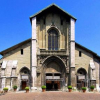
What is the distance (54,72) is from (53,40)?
220 inches

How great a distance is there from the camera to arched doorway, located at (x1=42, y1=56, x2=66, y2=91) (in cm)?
2716

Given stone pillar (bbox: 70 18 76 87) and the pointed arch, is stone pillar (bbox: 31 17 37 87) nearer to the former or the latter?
the pointed arch

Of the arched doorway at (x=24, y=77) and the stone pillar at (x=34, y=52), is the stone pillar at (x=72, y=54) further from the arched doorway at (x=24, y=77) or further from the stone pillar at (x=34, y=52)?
the arched doorway at (x=24, y=77)

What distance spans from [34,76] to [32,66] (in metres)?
1.65

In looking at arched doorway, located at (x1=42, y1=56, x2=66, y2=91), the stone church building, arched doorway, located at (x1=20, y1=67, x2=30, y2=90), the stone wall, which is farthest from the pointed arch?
arched doorway, located at (x1=20, y1=67, x2=30, y2=90)

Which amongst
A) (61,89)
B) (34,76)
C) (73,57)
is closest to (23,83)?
(34,76)

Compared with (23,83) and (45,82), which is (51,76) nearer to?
(45,82)

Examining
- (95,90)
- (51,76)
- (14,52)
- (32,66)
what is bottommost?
(95,90)

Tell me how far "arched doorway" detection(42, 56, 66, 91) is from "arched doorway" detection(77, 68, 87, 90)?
2559mm

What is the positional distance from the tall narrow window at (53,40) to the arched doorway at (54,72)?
78.1 inches

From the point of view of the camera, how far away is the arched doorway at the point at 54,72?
2716 centimetres

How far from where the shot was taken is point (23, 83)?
2712 cm

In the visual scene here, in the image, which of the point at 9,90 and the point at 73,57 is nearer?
the point at 9,90

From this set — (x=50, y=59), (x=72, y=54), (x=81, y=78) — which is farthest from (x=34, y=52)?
(x=81, y=78)
